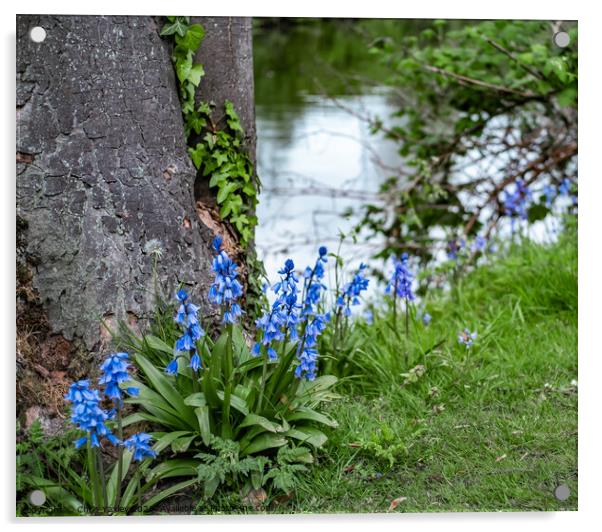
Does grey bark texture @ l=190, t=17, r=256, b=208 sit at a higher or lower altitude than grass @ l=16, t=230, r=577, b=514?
higher

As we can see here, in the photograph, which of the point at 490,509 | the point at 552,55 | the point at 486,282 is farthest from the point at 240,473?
the point at 552,55

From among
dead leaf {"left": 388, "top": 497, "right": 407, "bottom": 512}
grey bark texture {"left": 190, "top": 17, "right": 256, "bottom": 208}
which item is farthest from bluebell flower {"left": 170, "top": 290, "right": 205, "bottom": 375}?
dead leaf {"left": 388, "top": 497, "right": 407, "bottom": 512}

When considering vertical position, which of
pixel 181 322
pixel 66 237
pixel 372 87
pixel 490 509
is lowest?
pixel 490 509

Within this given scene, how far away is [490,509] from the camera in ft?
10.1

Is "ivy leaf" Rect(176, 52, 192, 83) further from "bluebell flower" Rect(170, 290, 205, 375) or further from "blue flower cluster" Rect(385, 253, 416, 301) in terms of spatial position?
"blue flower cluster" Rect(385, 253, 416, 301)

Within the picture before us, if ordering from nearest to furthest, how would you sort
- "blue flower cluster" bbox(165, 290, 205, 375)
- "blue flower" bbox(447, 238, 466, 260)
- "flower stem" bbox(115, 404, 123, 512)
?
1. "flower stem" bbox(115, 404, 123, 512)
2. "blue flower cluster" bbox(165, 290, 205, 375)
3. "blue flower" bbox(447, 238, 466, 260)

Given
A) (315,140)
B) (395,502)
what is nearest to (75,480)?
(395,502)

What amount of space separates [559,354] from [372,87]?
367 centimetres

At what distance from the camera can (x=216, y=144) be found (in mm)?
3459

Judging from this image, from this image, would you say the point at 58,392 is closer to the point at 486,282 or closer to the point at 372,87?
the point at 486,282

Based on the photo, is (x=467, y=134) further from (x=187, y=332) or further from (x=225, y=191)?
(x=187, y=332)

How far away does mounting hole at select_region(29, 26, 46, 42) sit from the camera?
3074 millimetres

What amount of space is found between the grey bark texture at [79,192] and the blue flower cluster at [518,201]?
10.1 feet

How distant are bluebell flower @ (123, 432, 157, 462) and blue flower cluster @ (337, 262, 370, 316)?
3.91ft
